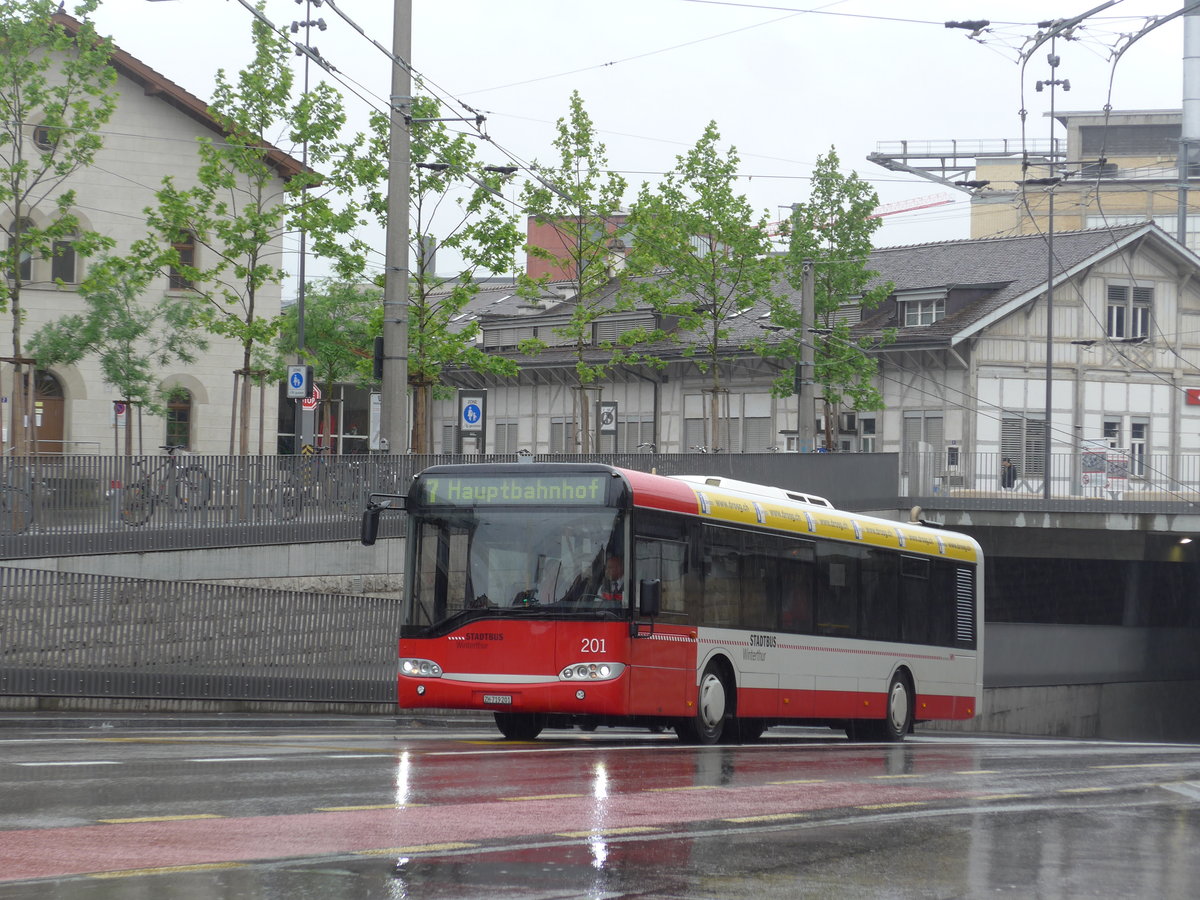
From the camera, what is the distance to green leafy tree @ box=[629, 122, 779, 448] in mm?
47000

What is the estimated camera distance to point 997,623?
42.6 meters

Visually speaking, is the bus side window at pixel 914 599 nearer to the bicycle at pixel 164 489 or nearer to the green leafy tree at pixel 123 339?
the bicycle at pixel 164 489

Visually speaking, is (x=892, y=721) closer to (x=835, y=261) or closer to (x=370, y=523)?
(x=370, y=523)

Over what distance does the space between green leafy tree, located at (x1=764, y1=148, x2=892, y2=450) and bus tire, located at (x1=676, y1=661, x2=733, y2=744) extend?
3261 cm

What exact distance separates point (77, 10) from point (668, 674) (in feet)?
67.7

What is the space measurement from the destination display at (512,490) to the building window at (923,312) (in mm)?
42332

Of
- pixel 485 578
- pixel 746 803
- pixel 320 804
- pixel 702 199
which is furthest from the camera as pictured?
pixel 702 199

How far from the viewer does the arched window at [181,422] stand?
156ft

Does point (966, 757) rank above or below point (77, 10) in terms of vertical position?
below

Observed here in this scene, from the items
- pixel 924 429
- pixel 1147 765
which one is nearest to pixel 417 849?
pixel 1147 765

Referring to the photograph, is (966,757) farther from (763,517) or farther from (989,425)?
(989,425)

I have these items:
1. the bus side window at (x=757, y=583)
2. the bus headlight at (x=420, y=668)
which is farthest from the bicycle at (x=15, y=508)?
the bus side window at (x=757, y=583)

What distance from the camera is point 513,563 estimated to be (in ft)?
54.1

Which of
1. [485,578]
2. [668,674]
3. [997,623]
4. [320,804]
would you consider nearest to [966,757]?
[668,674]
